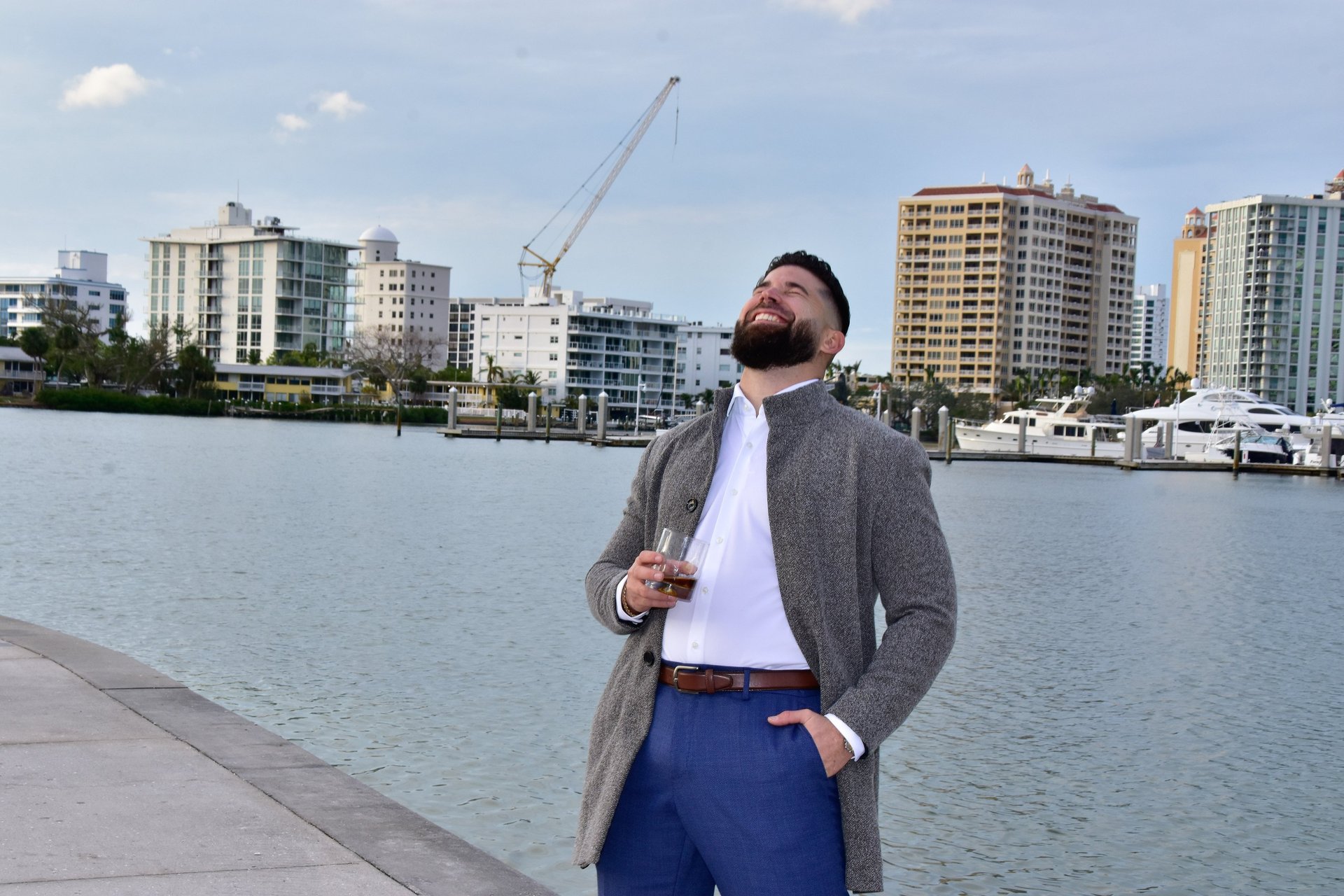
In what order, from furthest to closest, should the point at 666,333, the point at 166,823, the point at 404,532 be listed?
the point at 666,333 → the point at 404,532 → the point at 166,823

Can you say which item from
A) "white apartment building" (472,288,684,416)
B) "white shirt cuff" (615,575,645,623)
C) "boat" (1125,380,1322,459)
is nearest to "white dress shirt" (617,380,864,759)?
"white shirt cuff" (615,575,645,623)

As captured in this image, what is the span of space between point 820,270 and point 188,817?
3.54 m

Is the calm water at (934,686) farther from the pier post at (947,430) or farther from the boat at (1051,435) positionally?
the boat at (1051,435)

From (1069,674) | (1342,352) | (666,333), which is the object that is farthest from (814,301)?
(1342,352)

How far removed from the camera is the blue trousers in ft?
9.69

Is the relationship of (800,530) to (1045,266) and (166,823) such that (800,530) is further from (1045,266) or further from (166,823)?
(1045,266)

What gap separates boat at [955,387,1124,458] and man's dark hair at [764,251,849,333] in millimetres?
87255

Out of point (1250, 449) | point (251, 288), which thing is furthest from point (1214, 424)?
point (251, 288)

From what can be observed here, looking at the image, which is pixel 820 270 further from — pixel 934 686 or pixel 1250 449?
pixel 1250 449

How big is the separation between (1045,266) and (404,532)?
566 ft

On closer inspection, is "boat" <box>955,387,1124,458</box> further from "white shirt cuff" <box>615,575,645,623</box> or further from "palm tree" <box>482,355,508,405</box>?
"white shirt cuff" <box>615,575,645,623</box>

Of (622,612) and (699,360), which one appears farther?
(699,360)

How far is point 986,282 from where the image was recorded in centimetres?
18750

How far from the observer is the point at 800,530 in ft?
9.82
